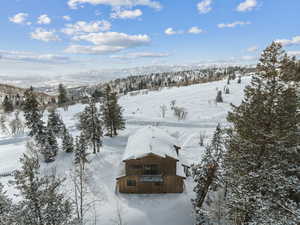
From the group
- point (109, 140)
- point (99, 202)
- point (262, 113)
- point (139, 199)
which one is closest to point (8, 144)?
point (109, 140)

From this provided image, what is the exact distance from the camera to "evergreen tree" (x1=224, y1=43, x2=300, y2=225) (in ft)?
36.1

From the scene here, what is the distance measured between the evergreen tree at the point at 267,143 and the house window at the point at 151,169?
38.1ft

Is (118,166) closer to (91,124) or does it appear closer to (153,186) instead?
(153,186)

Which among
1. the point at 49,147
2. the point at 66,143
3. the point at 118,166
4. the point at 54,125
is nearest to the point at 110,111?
the point at 66,143

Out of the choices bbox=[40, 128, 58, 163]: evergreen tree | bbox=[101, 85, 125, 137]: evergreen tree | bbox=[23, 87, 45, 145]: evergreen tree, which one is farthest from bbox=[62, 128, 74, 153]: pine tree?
bbox=[101, 85, 125, 137]: evergreen tree

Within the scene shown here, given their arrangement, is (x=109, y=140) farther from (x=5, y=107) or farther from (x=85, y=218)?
(x=5, y=107)

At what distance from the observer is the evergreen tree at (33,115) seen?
2900 centimetres

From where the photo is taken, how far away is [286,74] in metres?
11.1

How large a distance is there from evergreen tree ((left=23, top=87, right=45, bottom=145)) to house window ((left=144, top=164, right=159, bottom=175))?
18.7 metres

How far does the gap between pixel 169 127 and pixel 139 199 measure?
2785 centimetres

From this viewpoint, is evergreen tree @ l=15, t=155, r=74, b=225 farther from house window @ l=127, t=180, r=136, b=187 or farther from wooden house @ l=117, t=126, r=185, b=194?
house window @ l=127, t=180, r=136, b=187

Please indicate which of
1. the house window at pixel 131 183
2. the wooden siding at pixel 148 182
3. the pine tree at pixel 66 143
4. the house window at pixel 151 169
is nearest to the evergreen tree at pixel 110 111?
the pine tree at pixel 66 143

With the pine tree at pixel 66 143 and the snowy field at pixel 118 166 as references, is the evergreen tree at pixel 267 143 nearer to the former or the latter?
the snowy field at pixel 118 166

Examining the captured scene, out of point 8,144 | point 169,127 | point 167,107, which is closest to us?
point 8,144
